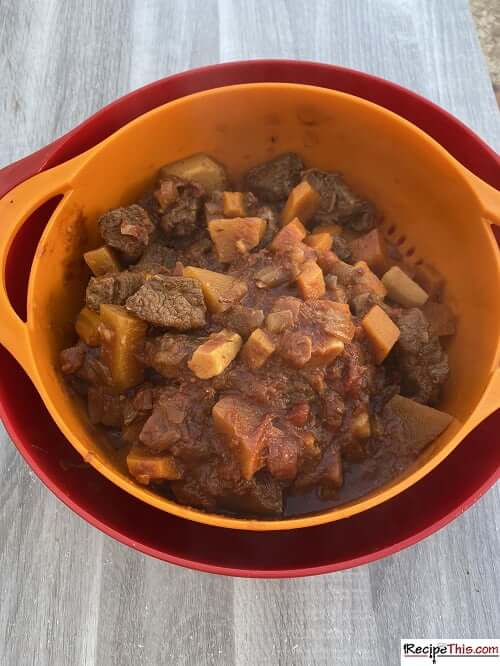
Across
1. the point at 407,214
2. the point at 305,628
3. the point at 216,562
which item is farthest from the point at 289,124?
the point at 305,628

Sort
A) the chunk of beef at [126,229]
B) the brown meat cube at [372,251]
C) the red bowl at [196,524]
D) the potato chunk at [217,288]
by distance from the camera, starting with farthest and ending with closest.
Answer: the brown meat cube at [372,251] → the chunk of beef at [126,229] → the potato chunk at [217,288] → the red bowl at [196,524]

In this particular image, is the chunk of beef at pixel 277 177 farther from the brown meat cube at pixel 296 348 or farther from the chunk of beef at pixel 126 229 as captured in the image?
the brown meat cube at pixel 296 348

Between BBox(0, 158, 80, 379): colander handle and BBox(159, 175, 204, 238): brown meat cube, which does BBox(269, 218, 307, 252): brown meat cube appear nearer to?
BBox(159, 175, 204, 238): brown meat cube

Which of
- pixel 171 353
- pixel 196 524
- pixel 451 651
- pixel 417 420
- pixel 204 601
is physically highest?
pixel 171 353

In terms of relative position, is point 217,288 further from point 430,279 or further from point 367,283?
point 430,279

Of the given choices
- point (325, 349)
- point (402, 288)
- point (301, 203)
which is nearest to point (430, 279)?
point (402, 288)

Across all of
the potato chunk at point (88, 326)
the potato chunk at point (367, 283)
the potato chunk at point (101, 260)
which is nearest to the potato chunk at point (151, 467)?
the potato chunk at point (88, 326)

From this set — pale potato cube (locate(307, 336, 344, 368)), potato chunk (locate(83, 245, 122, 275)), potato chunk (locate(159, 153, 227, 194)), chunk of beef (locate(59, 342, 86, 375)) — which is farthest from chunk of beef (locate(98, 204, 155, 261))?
pale potato cube (locate(307, 336, 344, 368))
